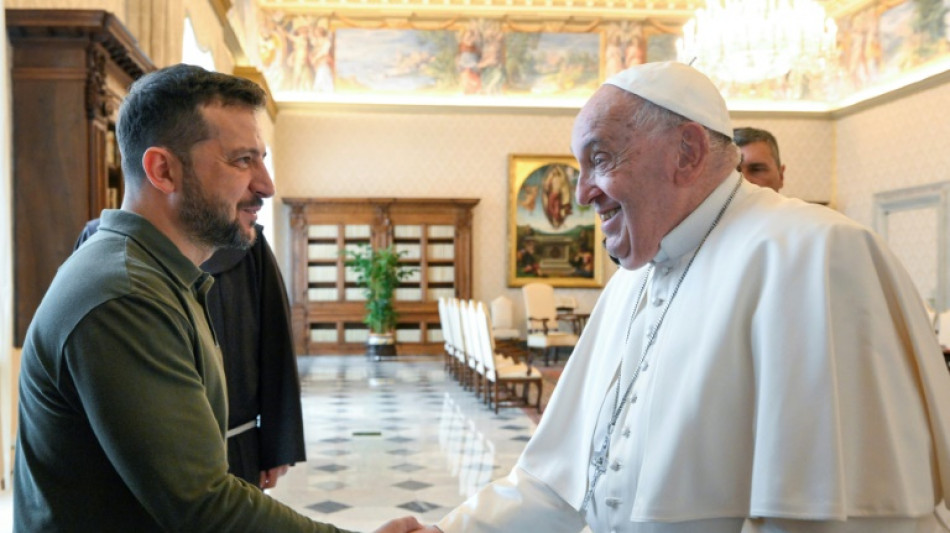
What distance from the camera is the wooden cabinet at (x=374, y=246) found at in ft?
57.4

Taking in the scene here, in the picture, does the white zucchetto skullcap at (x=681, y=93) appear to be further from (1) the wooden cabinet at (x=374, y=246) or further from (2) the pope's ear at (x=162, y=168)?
(1) the wooden cabinet at (x=374, y=246)

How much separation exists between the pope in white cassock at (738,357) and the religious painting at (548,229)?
52.0 ft

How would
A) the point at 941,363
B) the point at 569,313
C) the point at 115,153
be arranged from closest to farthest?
the point at 941,363 → the point at 115,153 → the point at 569,313

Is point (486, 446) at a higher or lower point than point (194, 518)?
lower

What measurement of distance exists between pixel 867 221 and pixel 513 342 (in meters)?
7.38

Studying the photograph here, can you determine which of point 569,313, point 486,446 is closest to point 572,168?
point 569,313

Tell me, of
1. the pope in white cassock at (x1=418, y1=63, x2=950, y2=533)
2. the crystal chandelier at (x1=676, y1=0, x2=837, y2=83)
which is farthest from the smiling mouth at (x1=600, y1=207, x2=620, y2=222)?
the crystal chandelier at (x1=676, y1=0, x2=837, y2=83)

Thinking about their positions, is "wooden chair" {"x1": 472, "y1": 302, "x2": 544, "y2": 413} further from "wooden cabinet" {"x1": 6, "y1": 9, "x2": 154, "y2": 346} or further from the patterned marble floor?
"wooden cabinet" {"x1": 6, "y1": 9, "x2": 154, "y2": 346}

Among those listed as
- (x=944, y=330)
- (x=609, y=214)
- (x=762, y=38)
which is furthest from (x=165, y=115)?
(x=762, y=38)

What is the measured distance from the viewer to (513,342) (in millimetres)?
17344

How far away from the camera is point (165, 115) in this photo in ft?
5.44

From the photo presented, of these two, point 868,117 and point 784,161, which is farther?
point 784,161

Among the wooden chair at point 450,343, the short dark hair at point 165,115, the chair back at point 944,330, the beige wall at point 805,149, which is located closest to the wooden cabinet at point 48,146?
the short dark hair at point 165,115

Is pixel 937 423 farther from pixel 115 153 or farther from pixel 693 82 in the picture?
pixel 115 153
